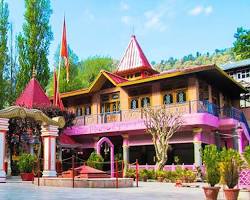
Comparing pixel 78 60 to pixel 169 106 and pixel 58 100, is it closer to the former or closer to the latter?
pixel 58 100

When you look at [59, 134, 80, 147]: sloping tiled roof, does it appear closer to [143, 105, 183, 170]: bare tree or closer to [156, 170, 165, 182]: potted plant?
[143, 105, 183, 170]: bare tree

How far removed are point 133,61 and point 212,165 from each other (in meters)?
20.7

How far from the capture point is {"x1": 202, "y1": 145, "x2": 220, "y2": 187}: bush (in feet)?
34.0

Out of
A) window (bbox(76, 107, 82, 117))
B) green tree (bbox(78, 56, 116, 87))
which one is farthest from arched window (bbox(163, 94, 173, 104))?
green tree (bbox(78, 56, 116, 87))

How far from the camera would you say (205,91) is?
25625mm

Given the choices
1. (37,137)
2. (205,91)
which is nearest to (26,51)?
(37,137)

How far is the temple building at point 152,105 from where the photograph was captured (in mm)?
23312

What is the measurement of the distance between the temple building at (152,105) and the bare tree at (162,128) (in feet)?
2.74

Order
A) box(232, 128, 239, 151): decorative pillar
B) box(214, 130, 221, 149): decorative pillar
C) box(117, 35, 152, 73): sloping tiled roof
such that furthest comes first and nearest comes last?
box(117, 35, 152, 73): sloping tiled roof < box(214, 130, 221, 149): decorative pillar < box(232, 128, 239, 151): decorative pillar

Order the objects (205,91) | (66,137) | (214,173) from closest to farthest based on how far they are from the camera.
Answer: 1. (214,173)
2. (205,91)
3. (66,137)

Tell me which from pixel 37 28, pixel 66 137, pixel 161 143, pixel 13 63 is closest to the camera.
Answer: pixel 161 143

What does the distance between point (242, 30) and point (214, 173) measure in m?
40.6

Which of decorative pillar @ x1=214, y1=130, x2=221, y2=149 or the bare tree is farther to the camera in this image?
decorative pillar @ x1=214, y1=130, x2=221, y2=149

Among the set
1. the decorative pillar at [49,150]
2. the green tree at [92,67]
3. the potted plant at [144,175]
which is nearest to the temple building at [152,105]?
the potted plant at [144,175]
